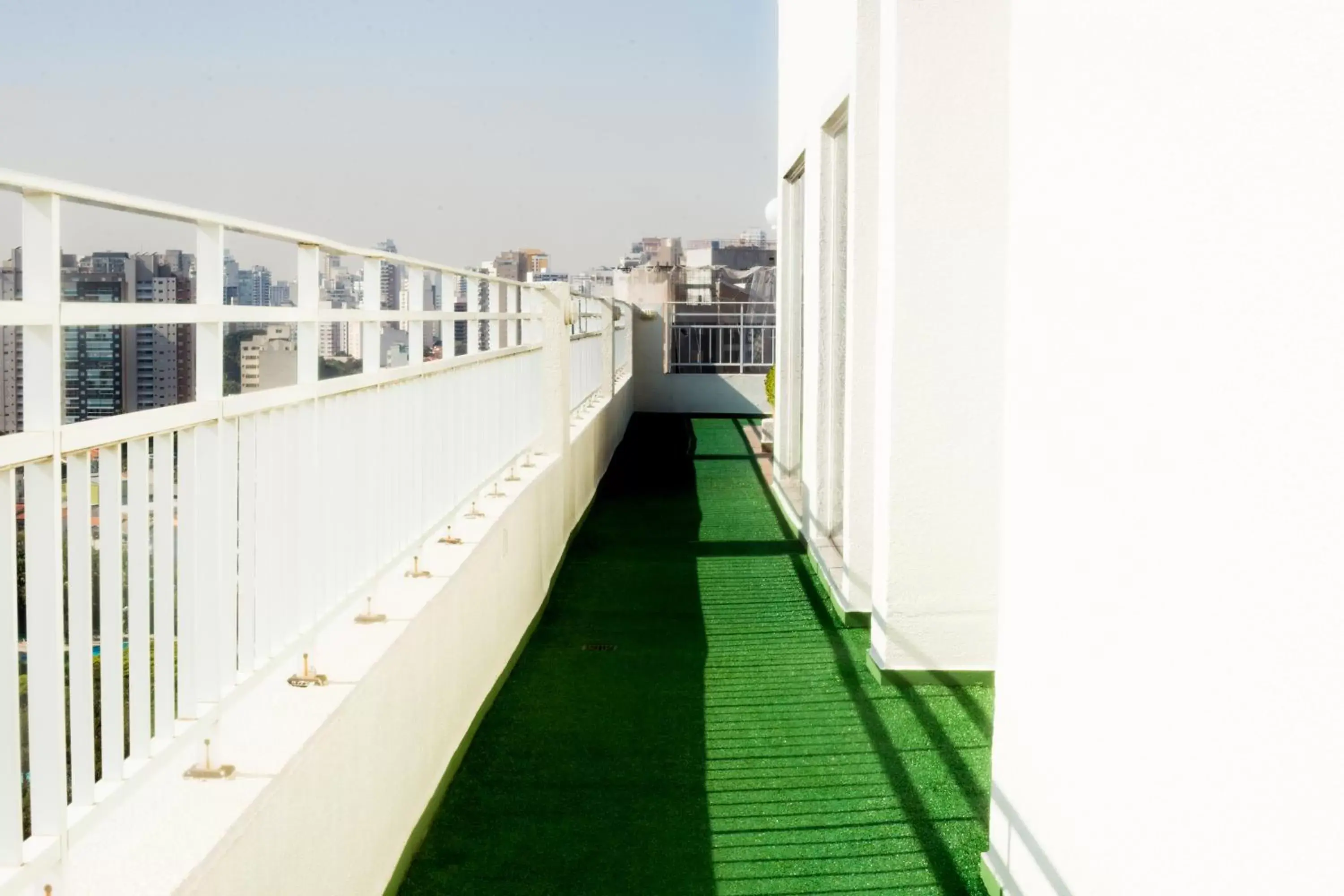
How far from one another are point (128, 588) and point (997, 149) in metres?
4.27

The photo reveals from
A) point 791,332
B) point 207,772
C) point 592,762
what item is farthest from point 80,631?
point 791,332

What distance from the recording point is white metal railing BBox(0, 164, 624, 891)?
1.78 m

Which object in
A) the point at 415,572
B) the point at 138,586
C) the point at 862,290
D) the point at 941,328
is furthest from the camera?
the point at 862,290

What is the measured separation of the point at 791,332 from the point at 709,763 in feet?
21.5

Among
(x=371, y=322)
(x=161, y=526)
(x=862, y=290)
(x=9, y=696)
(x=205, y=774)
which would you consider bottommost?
(x=205, y=774)

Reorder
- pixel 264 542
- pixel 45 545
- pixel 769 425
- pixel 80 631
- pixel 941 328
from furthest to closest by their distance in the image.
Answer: pixel 769 425, pixel 941 328, pixel 264 542, pixel 80 631, pixel 45 545

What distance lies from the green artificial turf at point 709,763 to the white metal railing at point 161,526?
1000 millimetres

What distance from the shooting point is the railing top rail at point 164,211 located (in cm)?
172

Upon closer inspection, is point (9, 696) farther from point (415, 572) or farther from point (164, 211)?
point (415, 572)

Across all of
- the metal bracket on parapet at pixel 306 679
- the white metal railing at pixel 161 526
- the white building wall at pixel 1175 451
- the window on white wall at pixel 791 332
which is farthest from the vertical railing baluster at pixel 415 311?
the window on white wall at pixel 791 332

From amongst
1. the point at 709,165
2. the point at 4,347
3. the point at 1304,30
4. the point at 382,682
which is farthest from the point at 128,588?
the point at 709,165

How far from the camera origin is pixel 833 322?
8.34m

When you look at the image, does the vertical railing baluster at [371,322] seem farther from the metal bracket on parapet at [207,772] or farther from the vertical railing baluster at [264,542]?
the metal bracket on parapet at [207,772]

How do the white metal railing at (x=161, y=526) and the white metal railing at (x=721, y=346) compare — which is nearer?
the white metal railing at (x=161, y=526)
